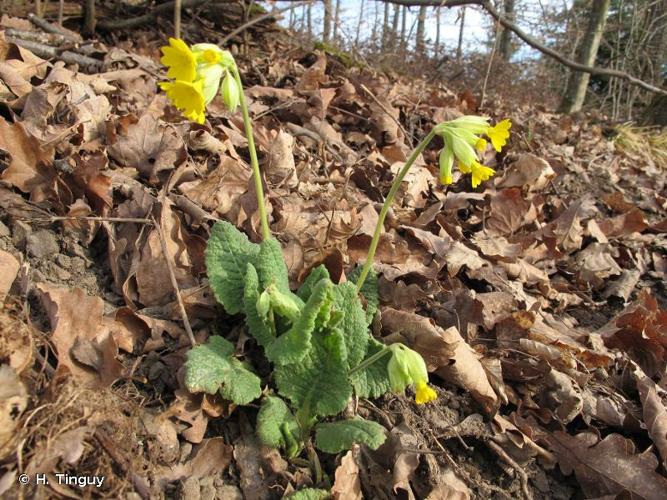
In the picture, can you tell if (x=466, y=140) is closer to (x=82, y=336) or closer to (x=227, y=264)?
(x=227, y=264)

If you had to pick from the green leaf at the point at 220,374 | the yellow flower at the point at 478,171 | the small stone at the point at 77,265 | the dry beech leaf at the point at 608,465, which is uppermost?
the yellow flower at the point at 478,171

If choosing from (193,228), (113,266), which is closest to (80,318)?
(113,266)

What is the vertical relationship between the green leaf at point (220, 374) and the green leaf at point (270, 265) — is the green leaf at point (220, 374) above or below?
below

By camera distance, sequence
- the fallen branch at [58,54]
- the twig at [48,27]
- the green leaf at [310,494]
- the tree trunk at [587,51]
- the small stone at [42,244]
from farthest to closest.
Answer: the tree trunk at [587,51], the twig at [48,27], the fallen branch at [58,54], the small stone at [42,244], the green leaf at [310,494]

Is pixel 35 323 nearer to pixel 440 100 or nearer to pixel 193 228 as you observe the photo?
pixel 193 228

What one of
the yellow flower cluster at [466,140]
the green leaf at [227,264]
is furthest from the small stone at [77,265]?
the yellow flower cluster at [466,140]

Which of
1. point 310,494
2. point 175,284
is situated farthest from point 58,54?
point 310,494

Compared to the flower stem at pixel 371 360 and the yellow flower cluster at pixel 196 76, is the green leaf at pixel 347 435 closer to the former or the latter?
the flower stem at pixel 371 360

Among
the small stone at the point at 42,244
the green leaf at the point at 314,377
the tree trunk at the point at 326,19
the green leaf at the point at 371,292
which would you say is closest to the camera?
the green leaf at the point at 314,377
